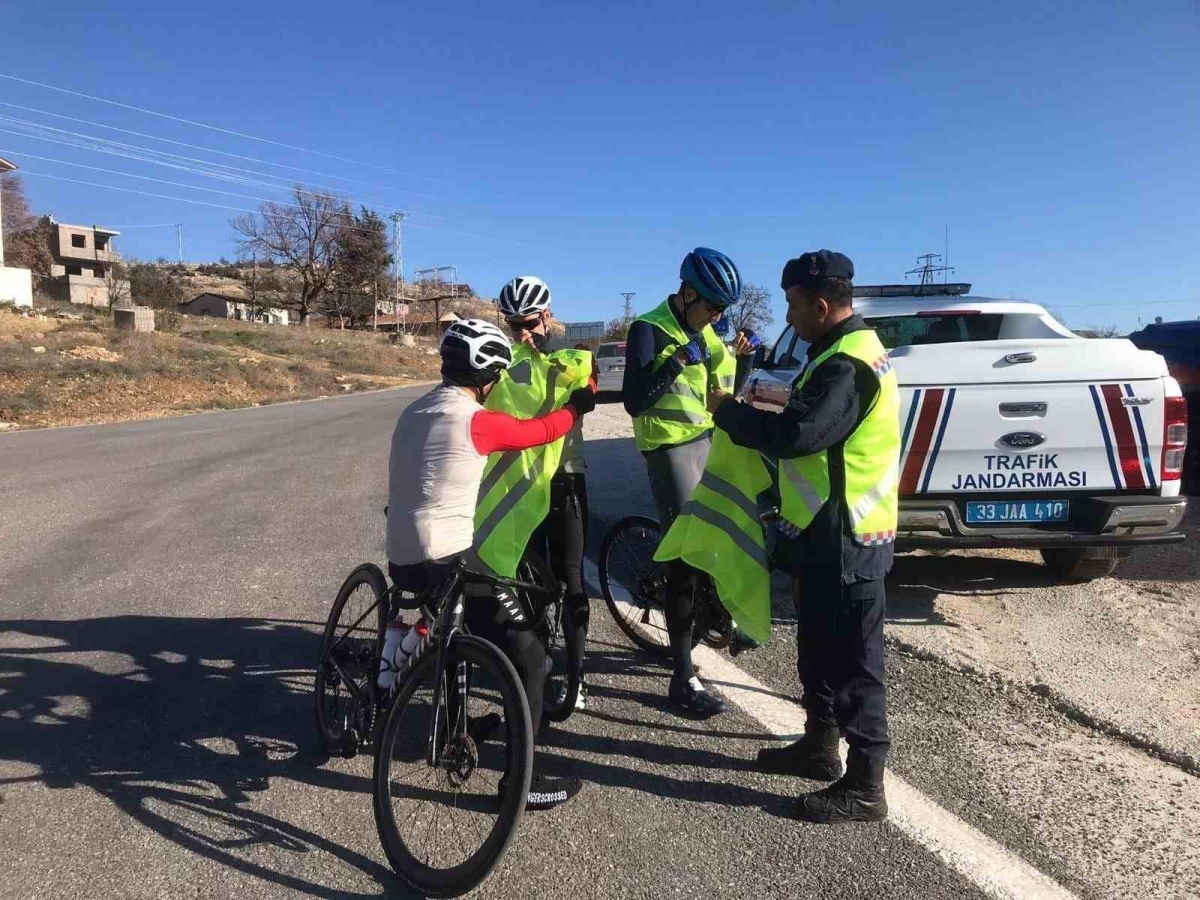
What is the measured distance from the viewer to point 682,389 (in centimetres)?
406

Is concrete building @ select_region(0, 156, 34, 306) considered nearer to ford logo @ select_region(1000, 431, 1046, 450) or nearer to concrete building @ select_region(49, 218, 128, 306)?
concrete building @ select_region(49, 218, 128, 306)

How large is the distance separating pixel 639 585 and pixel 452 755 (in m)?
2.00

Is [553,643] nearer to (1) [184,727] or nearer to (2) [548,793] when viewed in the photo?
(2) [548,793]

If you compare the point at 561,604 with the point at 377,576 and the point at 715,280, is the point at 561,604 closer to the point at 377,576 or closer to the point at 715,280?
the point at 377,576

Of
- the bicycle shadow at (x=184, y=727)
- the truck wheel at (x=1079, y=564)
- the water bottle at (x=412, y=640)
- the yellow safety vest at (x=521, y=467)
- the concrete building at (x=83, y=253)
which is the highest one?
the concrete building at (x=83, y=253)

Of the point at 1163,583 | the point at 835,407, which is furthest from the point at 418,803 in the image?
the point at 1163,583

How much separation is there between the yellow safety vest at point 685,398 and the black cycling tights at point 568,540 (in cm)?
41

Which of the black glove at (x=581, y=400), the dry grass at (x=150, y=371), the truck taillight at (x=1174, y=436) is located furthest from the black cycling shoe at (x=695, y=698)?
the dry grass at (x=150, y=371)

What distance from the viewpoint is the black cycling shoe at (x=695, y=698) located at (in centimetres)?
394

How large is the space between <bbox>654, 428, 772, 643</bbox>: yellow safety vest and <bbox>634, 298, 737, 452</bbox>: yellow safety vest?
18cm

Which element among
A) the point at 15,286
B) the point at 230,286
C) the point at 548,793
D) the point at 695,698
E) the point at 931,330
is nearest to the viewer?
the point at 548,793

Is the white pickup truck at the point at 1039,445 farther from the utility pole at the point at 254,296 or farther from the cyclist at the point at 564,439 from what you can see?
the utility pole at the point at 254,296

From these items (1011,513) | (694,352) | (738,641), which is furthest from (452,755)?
(1011,513)

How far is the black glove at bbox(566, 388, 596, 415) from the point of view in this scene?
365 cm
